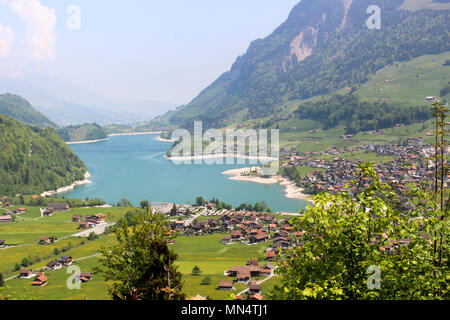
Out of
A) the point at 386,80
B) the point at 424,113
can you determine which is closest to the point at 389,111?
the point at 424,113

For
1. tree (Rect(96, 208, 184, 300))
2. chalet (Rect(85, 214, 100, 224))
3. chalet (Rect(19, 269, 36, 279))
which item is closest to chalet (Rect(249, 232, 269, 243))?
chalet (Rect(19, 269, 36, 279))

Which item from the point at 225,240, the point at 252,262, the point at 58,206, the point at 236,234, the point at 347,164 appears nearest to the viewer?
the point at 252,262

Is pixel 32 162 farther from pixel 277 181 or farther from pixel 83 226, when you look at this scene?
pixel 277 181

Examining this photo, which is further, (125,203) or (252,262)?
(125,203)

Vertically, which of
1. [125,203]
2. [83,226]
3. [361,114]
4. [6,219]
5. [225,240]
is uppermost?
[361,114]

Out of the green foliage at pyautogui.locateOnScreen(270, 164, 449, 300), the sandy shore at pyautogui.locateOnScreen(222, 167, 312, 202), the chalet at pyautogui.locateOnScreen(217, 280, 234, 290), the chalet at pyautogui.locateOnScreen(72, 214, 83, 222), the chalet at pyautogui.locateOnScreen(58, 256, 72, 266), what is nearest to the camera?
the green foliage at pyautogui.locateOnScreen(270, 164, 449, 300)

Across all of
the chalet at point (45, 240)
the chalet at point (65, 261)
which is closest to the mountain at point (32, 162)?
the chalet at point (45, 240)

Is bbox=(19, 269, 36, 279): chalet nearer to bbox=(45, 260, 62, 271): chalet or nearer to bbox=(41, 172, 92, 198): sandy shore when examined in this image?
bbox=(45, 260, 62, 271): chalet

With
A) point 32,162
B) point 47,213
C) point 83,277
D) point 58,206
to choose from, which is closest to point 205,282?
point 83,277
